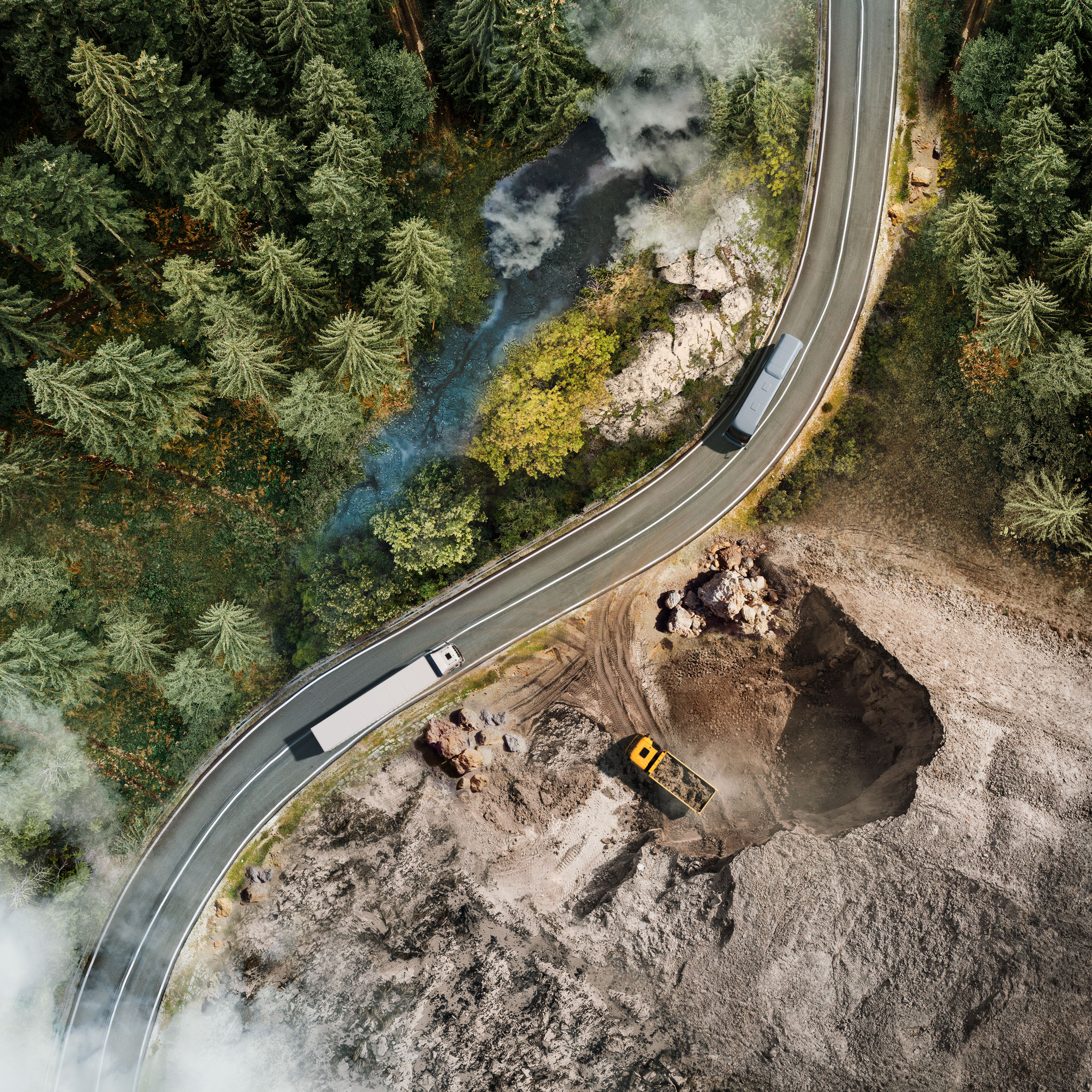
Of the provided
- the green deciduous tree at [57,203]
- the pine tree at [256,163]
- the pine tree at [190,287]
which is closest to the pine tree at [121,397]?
the pine tree at [190,287]

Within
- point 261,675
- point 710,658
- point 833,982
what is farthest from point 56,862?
point 833,982

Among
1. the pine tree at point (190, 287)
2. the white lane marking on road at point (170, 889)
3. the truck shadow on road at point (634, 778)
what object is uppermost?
the pine tree at point (190, 287)

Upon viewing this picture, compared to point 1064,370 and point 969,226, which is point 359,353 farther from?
point 1064,370

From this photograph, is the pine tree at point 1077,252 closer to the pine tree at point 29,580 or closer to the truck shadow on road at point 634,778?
the truck shadow on road at point 634,778

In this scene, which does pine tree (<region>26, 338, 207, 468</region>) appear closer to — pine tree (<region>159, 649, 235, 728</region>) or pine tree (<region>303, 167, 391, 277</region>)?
pine tree (<region>303, 167, 391, 277</region>)

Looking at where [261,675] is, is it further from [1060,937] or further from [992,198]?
[992,198]

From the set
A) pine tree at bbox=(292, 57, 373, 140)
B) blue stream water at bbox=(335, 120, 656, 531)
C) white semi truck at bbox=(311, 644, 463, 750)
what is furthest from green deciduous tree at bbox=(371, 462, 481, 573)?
pine tree at bbox=(292, 57, 373, 140)

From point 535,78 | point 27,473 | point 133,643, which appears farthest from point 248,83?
point 133,643
